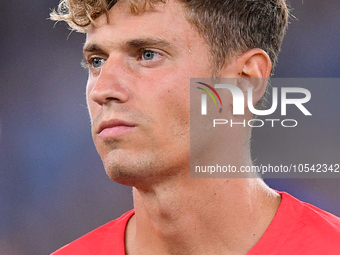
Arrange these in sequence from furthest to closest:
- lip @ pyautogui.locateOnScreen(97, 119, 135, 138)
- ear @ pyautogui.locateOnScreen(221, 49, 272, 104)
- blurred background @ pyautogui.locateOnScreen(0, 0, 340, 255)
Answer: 1. blurred background @ pyautogui.locateOnScreen(0, 0, 340, 255)
2. ear @ pyautogui.locateOnScreen(221, 49, 272, 104)
3. lip @ pyautogui.locateOnScreen(97, 119, 135, 138)

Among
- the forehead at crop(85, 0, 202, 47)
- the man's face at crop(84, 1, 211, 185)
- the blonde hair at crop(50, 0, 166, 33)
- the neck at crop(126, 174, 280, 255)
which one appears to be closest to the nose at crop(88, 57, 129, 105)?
the man's face at crop(84, 1, 211, 185)

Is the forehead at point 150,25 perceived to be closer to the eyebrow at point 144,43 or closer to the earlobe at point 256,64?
the eyebrow at point 144,43

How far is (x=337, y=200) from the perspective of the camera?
3494 millimetres

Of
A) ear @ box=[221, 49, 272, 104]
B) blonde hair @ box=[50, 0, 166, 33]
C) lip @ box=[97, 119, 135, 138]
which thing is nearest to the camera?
lip @ box=[97, 119, 135, 138]

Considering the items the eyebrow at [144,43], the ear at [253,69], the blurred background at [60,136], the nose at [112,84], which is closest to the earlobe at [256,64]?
the ear at [253,69]

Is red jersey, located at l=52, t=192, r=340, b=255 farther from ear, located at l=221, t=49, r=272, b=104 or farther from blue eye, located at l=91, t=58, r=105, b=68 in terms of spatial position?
blue eye, located at l=91, t=58, r=105, b=68

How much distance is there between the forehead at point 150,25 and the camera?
1750mm

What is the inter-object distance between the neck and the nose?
38 centimetres

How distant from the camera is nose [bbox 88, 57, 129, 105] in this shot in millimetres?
1675

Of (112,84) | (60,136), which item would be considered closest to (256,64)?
(112,84)

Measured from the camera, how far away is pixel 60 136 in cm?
375

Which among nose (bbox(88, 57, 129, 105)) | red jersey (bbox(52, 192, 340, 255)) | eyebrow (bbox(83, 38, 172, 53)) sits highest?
eyebrow (bbox(83, 38, 172, 53))

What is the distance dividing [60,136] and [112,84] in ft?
7.15

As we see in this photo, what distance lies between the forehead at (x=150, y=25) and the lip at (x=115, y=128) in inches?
12.9
